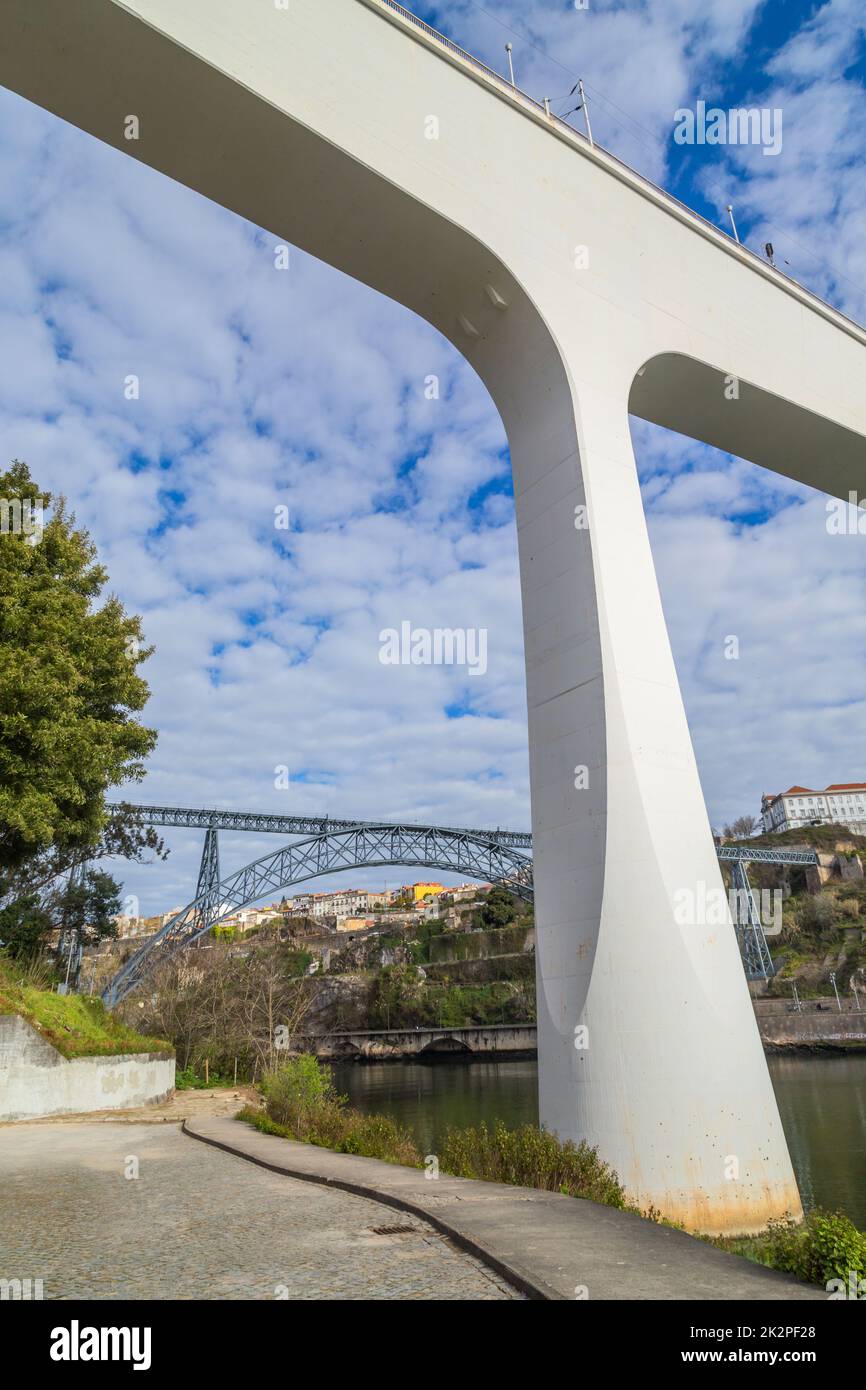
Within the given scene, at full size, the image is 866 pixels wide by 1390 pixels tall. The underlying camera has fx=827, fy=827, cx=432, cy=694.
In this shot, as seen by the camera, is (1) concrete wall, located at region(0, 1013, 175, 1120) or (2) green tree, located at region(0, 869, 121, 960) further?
(2) green tree, located at region(0, 869, 121, 960)

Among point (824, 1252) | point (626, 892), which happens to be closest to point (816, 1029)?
point (626, 892)

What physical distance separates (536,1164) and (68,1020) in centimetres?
1059

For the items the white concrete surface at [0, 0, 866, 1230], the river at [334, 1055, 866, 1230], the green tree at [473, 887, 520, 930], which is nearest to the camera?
the white concrete surface at [0, 0, 866, 1230]

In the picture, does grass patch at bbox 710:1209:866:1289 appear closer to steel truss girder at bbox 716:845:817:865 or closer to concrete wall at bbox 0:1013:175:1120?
concrete wall at bbox 0:1013:175:1120

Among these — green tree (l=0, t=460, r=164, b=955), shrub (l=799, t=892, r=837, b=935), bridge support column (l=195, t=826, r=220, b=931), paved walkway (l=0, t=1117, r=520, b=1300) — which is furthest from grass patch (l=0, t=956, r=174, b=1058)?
shrub (l=799, t=892, r=837, b=935)

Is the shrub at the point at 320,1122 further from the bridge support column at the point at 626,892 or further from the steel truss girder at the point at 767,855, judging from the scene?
the steel truss girder at the point at 767,855

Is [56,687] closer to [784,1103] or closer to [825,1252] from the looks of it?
[825,1252]

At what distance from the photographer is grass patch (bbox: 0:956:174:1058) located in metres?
12.4

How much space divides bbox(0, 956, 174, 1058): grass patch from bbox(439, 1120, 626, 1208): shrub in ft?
27.5

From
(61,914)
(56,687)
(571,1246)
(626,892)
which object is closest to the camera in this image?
(571,1246)

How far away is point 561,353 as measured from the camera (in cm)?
771

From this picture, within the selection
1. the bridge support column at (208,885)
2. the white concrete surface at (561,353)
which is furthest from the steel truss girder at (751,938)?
the white concrete surface at (561,353)

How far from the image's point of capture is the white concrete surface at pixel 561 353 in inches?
240

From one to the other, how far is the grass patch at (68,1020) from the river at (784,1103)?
526cm
